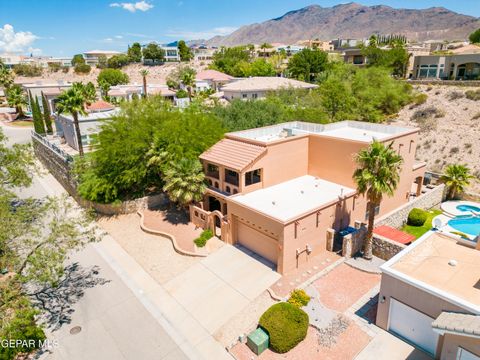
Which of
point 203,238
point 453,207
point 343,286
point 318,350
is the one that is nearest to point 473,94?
point 453,207

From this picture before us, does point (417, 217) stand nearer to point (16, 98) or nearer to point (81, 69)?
point (16, 98)

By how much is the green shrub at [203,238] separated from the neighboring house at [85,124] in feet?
69.4

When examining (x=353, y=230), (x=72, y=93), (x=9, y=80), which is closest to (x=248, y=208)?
(x=353, y=230)

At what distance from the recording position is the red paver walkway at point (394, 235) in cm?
2288

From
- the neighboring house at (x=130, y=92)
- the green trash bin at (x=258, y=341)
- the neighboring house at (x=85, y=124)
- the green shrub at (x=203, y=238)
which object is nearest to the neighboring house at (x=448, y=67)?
the neighboring house at (x=130, y=92)

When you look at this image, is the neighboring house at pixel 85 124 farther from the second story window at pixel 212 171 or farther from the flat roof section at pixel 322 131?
the flat roof section at pixel 322 131

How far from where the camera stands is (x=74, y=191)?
3422cm

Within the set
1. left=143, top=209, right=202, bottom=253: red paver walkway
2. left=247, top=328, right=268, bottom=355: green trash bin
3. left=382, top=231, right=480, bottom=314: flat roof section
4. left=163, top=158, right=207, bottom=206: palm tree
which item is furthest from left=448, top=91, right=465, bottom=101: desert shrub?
left=247, top=328, right=268, bottom=355: green trash bin

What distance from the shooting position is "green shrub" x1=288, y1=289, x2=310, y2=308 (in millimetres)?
17641

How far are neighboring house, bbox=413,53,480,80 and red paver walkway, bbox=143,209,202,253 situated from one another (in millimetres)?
60203

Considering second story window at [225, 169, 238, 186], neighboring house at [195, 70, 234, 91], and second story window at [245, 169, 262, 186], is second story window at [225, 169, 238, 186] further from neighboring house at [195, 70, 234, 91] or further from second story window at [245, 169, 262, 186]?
neighboring house at [195, 70, 234, 91]

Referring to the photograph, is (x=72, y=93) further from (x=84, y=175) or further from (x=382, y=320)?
(x=382, y=320)

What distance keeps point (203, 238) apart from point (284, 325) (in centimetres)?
1043

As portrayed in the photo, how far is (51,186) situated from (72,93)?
11.6 meters
